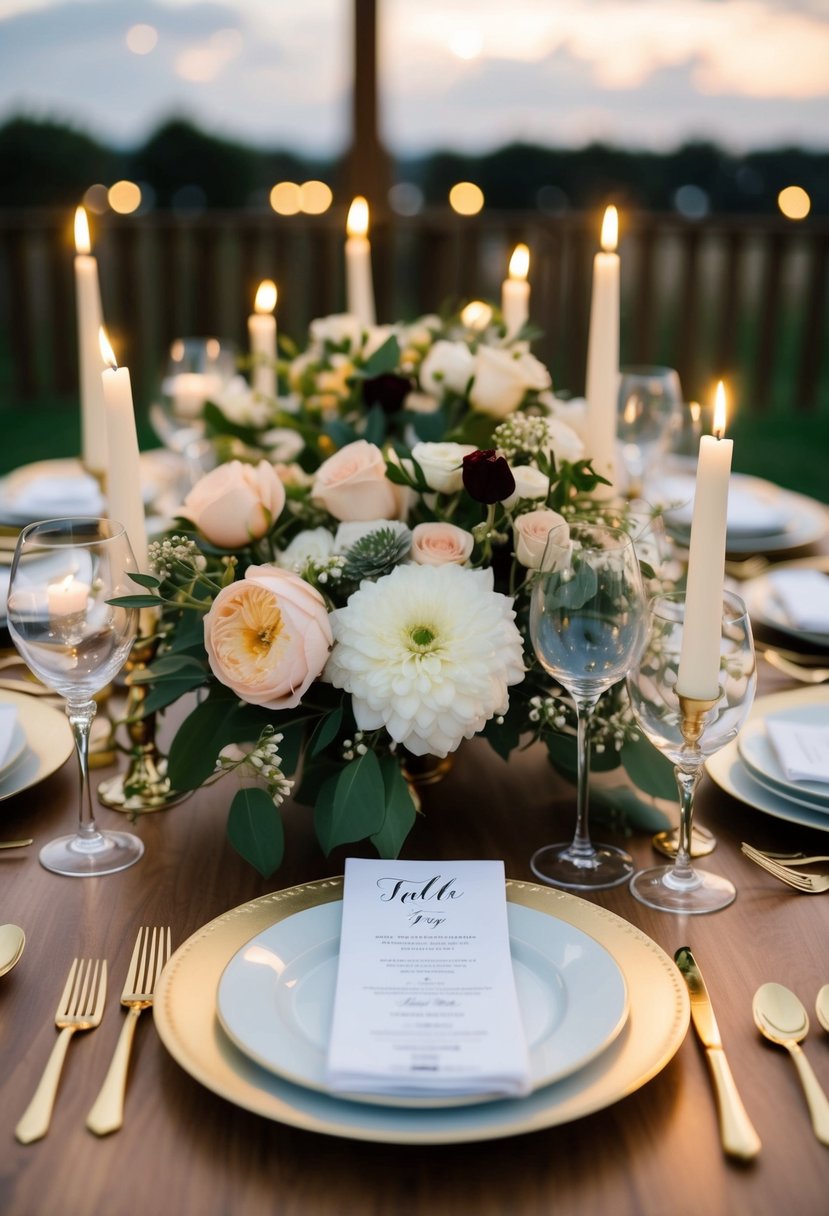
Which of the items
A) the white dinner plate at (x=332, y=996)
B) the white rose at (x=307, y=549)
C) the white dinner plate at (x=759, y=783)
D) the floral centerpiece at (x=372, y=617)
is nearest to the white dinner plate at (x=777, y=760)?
the white dinner plate at (x=759, y=783)

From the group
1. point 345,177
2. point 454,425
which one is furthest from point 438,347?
point 345,177

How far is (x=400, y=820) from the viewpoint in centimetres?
→ 99

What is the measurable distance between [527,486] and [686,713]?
273 mm

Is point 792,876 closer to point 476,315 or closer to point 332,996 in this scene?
point 332,996

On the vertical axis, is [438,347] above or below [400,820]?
above

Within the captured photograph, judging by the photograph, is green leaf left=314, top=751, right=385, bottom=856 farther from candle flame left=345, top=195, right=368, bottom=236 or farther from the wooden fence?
the wooden fence

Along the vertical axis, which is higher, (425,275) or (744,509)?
(425,275)

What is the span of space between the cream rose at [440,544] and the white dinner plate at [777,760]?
13.9 inches

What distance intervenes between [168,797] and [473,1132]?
22.3 inches

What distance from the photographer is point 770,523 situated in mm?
1988

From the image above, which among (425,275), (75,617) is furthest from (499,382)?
(425,275)

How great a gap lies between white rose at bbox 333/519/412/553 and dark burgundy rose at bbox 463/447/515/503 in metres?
0.09

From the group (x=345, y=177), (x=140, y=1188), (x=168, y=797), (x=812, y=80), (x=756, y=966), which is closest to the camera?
(x=140, y=1188)

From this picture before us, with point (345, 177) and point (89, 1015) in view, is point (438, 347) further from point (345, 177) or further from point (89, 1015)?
point (345, 177)
